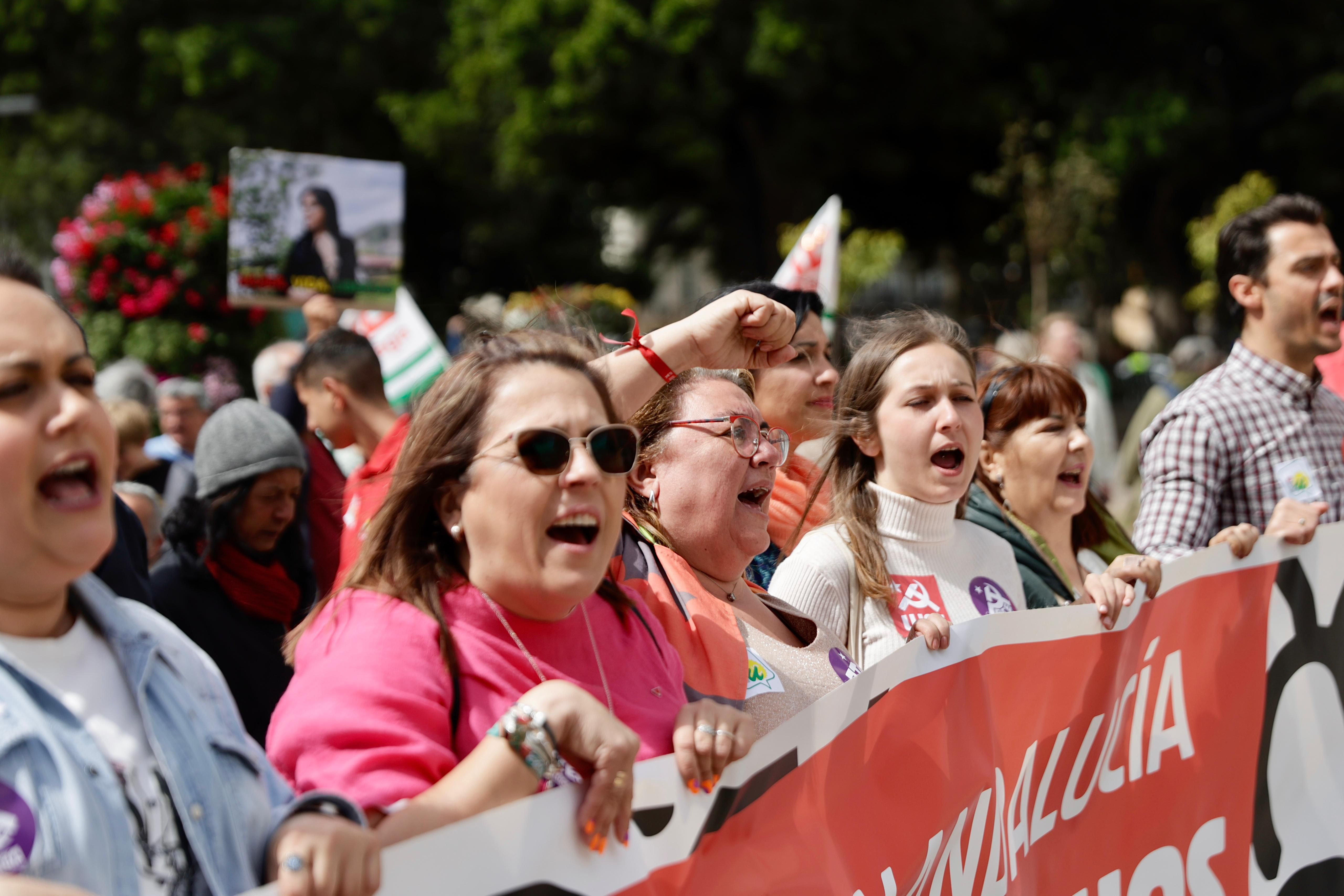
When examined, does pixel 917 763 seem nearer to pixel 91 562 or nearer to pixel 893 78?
pixel 91 562

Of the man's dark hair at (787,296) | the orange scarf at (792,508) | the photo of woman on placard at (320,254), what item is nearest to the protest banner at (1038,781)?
the orange scarf at (792,508)

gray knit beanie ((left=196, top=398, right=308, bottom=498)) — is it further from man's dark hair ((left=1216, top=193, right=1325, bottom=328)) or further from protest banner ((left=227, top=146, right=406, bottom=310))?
man's dark hair ((left=1216, top=193, right=1325, bottom=328))

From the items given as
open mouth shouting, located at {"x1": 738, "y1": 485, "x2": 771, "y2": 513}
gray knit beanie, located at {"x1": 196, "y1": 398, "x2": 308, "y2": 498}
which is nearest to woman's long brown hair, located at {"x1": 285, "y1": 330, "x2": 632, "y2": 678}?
open mouth shouting, located at {"x1": 738, "y1": 485, "x2": 771, "y2": 513}

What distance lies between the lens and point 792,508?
12.1 feet

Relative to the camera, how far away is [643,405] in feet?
9.08

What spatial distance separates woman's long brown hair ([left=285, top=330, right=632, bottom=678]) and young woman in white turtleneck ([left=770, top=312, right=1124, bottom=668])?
1.22 metres

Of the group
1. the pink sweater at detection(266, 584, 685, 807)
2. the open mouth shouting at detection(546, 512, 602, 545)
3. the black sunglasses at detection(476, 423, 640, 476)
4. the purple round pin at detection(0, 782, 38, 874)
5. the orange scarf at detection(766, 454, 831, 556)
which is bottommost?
the orange scarf at detection(766, 454, 831, 556)

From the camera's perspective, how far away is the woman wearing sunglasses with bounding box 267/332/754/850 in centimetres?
175

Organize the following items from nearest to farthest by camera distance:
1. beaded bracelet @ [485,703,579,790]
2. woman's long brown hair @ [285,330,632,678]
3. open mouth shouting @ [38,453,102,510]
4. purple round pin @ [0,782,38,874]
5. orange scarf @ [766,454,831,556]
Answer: purple round pin @ [0,782,38,874]
open mouth shouting @ [38,453,102,510]
beaded bracelet @ [485,703,579,790]
woman's long brown hair @ [285,330,632,678]
orange scarf @ [766,454,831,556]

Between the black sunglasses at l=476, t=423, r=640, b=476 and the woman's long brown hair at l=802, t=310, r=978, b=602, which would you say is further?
the woman's long brown hair at l=802, t=310, r=978, b=602

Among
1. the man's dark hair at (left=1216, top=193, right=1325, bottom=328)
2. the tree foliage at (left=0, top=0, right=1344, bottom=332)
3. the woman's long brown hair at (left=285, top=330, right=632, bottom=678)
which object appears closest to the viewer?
the woman's long brown hair at (left=285, top=330, right=632, bottom=678)

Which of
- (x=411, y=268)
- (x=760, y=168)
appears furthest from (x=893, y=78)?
(x=411, y=268)

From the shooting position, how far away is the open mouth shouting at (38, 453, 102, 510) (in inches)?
56.7

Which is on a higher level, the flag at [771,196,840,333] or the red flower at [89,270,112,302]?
the flag at [771,196,840,333]
